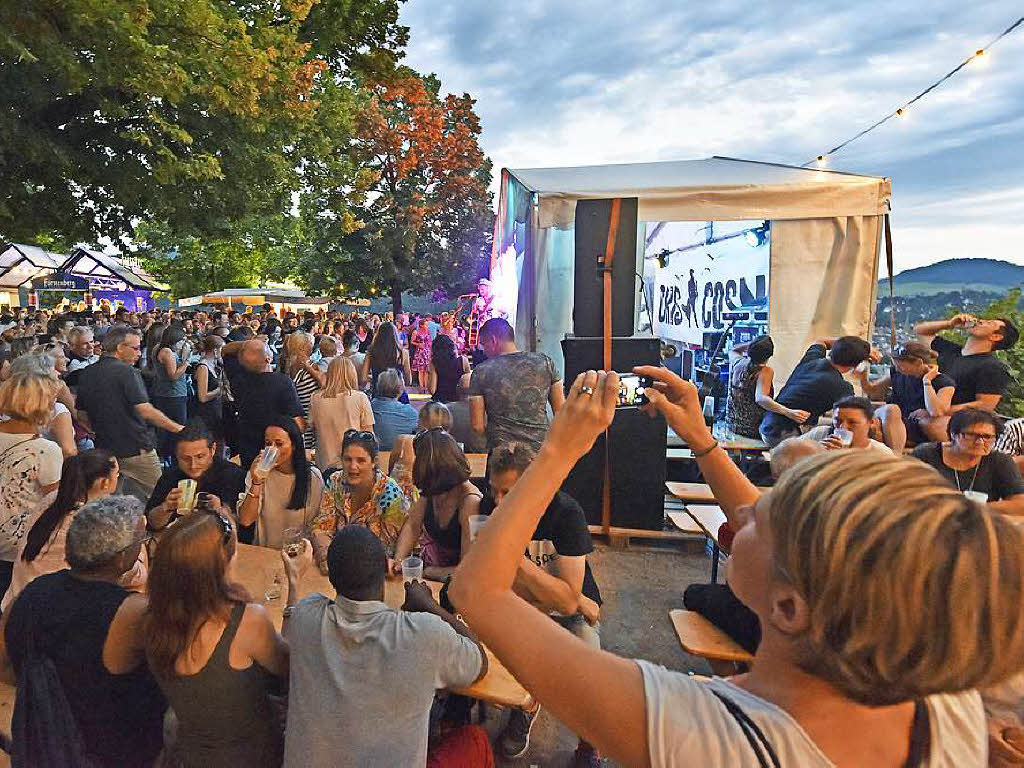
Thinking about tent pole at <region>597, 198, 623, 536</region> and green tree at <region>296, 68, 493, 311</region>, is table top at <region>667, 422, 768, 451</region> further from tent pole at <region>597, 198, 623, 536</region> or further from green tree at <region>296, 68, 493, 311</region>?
green tree at <region>296, 68, 493, 311</region>

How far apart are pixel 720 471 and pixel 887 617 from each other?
68 centimetres

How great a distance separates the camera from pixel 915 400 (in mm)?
5219

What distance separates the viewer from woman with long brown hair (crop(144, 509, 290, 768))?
1854 millimetres

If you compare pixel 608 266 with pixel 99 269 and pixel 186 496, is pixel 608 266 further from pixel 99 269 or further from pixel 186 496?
pixel 99 269

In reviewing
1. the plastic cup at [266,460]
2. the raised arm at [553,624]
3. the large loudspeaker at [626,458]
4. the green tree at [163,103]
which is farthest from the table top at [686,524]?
the green tree at [163,103]

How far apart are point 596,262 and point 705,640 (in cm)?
297

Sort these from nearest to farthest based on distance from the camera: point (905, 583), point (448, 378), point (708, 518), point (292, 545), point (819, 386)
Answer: point (905, 583) → point (292, 545) → point (708, 518) → point (819, 386) → point (448, 378)

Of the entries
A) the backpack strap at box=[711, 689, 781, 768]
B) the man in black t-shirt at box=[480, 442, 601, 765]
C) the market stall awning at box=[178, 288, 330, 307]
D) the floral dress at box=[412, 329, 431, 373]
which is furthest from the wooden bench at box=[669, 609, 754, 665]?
the market stall awning at box=[178, 288, 330, 307]

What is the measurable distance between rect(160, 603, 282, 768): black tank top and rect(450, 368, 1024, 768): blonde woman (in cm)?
137

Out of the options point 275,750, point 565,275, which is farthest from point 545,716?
point 565,275

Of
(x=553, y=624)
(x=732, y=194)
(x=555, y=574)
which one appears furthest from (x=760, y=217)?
(x=553, y=624)

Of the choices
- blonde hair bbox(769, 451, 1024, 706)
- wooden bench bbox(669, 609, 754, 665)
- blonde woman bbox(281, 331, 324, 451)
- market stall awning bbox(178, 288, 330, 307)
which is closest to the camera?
blonde hair bbox(769, 451, 1024, 706)

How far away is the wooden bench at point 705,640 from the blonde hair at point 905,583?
6.47 feet

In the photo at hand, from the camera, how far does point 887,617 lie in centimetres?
69
